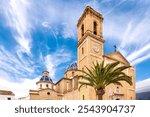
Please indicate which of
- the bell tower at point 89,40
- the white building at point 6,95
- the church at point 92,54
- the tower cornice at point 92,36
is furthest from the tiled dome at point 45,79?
the tower cornice at point 92,36

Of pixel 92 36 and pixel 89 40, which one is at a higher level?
pixel 92 36

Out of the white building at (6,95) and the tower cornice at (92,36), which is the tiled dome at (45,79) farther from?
the tower cornice at (92,36)

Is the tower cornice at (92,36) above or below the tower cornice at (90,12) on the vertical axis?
below

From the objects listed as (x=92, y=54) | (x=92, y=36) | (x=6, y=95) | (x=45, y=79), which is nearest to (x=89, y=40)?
(x=92, y=36)

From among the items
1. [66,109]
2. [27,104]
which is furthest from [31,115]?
[66,109]

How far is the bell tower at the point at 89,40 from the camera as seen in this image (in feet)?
97.9

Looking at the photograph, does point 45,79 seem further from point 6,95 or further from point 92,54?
point 92,54

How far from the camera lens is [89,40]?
30172 mm

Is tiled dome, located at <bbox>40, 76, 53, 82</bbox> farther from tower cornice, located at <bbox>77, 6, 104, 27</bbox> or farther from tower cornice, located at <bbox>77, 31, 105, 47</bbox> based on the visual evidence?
tower cornice, located at <bbox>77, 6, 104, 27</bbox>

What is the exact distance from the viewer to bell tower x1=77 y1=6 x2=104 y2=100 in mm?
29828

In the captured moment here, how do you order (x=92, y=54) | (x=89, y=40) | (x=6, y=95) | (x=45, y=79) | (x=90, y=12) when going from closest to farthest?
(x=92, y=54) → (x=89, y=40) → (x=90, y=12) → (x=6, y=95) → (x=45, y=79)

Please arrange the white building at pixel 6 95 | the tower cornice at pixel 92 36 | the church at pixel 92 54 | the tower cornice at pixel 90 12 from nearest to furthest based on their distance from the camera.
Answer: the church at pixel 92 54 < the tower cornice at pixel 92 36 < the tower cornice at pixel 90 12 < the white building at pixel 6 95

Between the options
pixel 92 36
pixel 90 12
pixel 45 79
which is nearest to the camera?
pixel 92 36

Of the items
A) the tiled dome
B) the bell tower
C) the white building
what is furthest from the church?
the tiled dome
